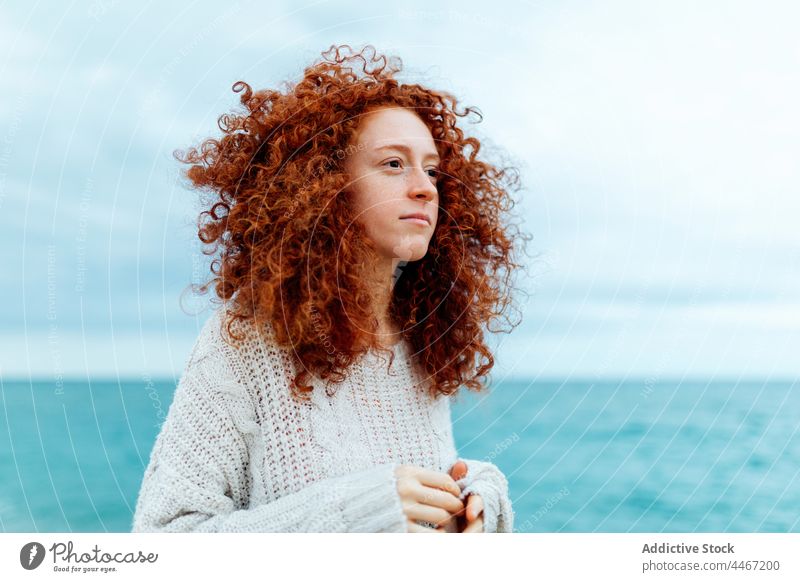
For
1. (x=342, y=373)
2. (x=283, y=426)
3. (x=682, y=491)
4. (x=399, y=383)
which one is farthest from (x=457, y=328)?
(x=682, y=491)

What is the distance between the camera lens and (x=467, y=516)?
1394 millimetres

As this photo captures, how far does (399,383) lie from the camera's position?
1610mm

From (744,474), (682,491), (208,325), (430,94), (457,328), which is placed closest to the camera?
(208,325)

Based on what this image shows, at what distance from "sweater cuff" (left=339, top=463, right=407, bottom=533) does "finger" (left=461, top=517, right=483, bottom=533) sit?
175 millimetres

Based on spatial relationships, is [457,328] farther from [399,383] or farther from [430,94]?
[430,94]

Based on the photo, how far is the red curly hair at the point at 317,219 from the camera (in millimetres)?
1454

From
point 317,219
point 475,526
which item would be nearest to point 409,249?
point 317,219

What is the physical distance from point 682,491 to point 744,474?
1.17 meters

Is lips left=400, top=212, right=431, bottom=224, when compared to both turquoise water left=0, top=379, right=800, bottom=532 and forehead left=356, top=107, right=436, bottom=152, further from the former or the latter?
turquoise water left=0, top=379, right=800, bottom=532

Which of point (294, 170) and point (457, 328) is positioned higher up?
point (294, 170)

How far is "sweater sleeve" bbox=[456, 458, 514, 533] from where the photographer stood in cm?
143

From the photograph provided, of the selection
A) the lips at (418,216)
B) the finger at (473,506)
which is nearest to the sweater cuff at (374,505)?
the finger at (473,506)

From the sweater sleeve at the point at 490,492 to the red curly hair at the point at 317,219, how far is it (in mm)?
240

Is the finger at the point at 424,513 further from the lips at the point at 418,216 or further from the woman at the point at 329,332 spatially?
the lips at the point at 418,216
